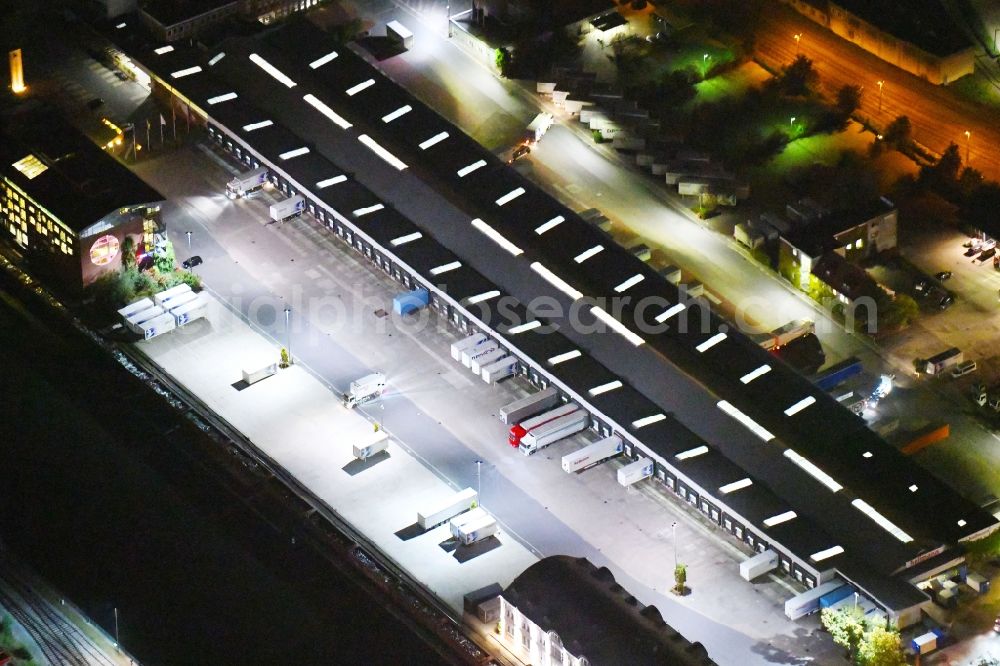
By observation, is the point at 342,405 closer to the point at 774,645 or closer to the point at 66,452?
the point at 66,452

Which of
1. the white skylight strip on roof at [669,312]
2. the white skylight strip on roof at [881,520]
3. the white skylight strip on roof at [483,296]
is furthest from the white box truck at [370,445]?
the white skylight strip on roof at [881,520]

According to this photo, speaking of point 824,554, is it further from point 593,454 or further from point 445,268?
point 445,268

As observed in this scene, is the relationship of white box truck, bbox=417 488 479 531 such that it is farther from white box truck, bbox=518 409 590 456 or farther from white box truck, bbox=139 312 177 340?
white box truck, bbox=139 312 177 340

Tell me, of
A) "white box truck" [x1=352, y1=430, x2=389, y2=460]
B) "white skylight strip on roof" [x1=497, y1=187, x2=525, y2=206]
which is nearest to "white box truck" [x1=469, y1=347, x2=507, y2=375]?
"white box truck" [x1=352, y1=430, x2=389, y2=460]

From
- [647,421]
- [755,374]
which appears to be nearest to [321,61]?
[647,421]

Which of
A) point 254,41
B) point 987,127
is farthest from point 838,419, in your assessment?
point 254,41
